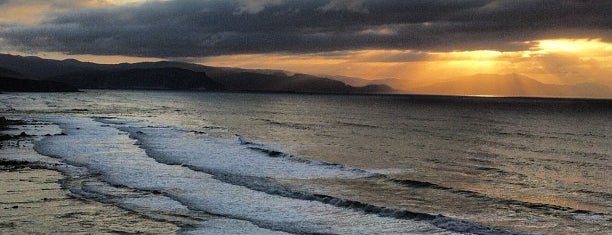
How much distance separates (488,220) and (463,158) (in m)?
20.4

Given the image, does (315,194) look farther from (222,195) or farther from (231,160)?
(231,160)

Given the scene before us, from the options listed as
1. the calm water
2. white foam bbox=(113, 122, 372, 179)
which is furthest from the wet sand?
white foam bbox=(113, 122, 372, 179)

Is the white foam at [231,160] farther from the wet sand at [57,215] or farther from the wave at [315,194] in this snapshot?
the wet sand at [57,215]

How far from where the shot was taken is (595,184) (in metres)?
27.6

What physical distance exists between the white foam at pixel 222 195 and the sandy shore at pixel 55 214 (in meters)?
2.39

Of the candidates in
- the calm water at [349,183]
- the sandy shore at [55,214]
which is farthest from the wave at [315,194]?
the sandy shore at [55,214]

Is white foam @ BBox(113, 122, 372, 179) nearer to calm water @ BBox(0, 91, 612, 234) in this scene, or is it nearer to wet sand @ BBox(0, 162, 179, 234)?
→ calm water @ BBox(0, 91, 612, 234)

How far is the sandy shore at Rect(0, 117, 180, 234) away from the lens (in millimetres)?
16188

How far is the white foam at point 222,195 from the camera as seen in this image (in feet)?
57.2

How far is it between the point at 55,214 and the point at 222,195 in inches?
259

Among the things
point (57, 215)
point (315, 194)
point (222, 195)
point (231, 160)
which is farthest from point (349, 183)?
point (57, 215)

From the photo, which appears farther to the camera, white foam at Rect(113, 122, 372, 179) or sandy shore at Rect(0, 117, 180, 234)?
white foam at Rect(113, 122, 372, 179)

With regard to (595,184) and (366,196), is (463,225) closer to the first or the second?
(366,196)

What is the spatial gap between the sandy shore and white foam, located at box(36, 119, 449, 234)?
239 cm
